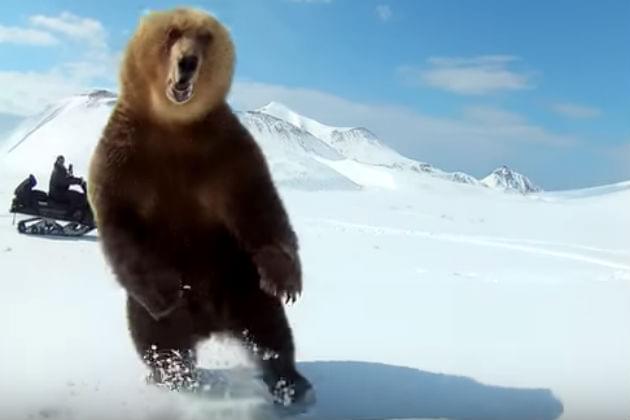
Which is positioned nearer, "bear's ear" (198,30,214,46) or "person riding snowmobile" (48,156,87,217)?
"bear's ear" (198,30,214,46)

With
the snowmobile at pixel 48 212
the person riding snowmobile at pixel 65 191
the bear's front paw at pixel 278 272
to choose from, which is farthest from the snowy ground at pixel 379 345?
the snowmobile at pixel 48 212

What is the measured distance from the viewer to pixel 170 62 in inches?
51.6

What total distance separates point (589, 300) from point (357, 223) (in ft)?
12.8

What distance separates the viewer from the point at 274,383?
164 centimetres

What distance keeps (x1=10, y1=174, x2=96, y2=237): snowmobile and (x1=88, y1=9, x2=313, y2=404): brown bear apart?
4303 mm

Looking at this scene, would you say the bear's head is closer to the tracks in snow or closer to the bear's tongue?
the bear's tongue

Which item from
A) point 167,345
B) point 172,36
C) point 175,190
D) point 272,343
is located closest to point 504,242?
point 272,343

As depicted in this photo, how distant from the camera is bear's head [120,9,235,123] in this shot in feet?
4.39

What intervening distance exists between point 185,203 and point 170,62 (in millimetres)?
277

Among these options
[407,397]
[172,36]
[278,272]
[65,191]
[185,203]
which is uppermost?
[172,36]

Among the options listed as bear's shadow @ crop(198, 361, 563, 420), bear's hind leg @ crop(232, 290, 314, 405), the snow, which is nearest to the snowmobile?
the snow

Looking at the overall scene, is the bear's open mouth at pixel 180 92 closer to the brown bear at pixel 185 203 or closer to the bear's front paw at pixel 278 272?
the brown bear at pixel 185 203

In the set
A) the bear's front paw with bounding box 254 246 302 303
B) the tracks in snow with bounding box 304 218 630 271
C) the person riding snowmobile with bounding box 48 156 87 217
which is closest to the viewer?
the bear's front paw with bounding box 254 246 302 303

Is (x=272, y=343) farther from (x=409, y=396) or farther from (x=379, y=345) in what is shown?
(x=379, y=345)
